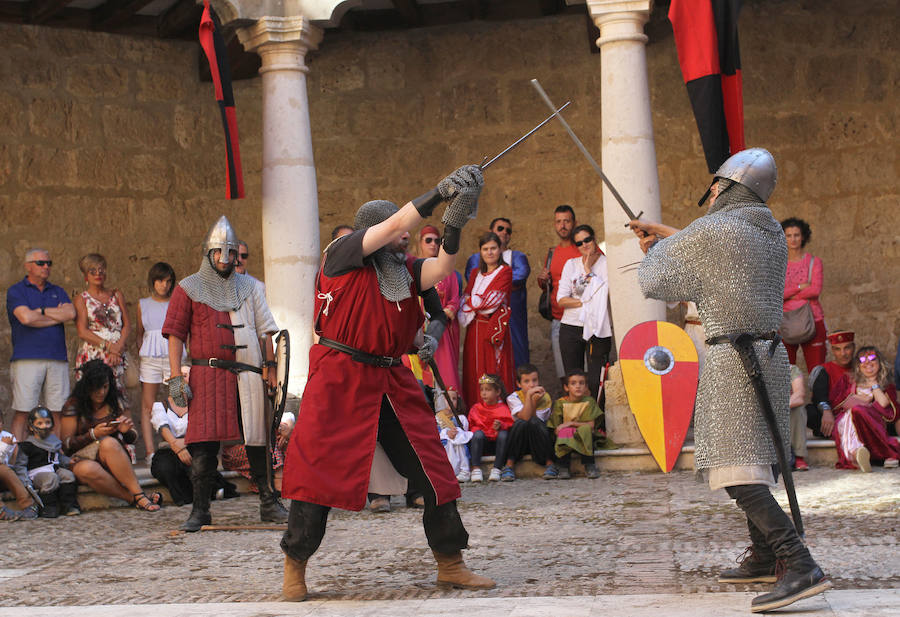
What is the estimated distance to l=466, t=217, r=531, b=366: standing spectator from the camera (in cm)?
945

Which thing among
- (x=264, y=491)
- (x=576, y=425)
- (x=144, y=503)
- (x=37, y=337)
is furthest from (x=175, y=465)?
(x=576, y=425)

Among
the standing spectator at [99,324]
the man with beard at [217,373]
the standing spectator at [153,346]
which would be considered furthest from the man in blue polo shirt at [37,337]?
the man with beard at [217,373]

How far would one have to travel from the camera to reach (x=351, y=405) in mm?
4492

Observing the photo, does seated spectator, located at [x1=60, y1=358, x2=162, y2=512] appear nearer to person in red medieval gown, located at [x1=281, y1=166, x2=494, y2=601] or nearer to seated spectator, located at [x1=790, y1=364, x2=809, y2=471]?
person in red medieval gown, located at [x1=281, y1=166, x2=494, y2=601]

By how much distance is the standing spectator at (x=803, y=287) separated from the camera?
29.6 feet

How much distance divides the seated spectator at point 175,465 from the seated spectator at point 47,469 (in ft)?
1.74

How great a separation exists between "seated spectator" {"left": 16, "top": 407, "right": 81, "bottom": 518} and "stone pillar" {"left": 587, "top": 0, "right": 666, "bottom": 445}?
3491 mm

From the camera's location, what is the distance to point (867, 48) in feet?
34.7

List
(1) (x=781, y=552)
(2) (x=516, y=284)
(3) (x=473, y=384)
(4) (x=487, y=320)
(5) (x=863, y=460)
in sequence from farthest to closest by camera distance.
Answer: (2) (x=516, y=284) < (3) (x=473, y=384) < (4) (x=487, y=320) < (5) (x=863, y=460) < (1) (x=781, y=552)

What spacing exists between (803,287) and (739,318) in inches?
203

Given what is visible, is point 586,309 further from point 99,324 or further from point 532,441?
point 99,324

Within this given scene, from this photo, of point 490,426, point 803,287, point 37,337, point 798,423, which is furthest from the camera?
point 803,287

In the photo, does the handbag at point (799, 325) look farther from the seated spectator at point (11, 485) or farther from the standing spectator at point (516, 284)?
the seated spectator at point (11, 485)

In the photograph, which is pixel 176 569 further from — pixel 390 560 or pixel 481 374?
pixel 481 374
